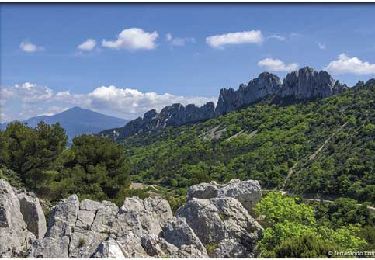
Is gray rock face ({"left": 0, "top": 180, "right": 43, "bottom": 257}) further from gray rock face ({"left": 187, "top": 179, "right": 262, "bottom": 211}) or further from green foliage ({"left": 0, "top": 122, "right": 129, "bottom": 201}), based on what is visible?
green foliage ({"left": 0, "top": 122, "right": 129, "bottom": 201})

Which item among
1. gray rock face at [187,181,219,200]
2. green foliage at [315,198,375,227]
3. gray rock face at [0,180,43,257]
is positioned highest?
gray rock face at [187,181,219,200]

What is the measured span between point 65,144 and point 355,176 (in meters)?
80.5

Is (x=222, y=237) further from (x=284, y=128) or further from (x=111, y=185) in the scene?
(x=284, y=128)

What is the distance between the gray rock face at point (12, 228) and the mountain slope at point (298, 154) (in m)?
64.7

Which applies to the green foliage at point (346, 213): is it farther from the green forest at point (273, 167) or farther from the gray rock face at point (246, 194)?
the gray rock face at point (246, 194)

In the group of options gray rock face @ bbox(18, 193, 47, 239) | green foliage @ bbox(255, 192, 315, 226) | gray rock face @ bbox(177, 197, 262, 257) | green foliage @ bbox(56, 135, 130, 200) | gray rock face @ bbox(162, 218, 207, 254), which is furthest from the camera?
green foliage @ bbox(56, 135, 130, 200)

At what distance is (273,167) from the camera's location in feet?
436

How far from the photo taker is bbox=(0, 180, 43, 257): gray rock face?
21219mm

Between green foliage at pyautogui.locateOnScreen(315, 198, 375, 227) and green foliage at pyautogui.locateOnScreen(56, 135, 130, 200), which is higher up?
green foliage at pyautogui.locateOnScreen(56, 135, 130, 200)

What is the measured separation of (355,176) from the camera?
108 metres

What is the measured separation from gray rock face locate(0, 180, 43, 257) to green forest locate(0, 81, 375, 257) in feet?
34.4

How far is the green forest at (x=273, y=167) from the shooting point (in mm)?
24156

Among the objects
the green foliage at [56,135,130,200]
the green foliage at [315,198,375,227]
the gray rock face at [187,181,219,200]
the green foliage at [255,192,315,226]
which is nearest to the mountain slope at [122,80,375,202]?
the green foliage at [315,198,375,227]

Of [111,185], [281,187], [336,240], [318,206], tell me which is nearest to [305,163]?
[281,187]
